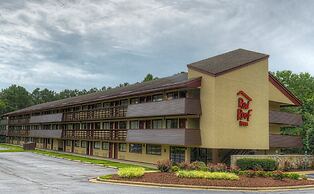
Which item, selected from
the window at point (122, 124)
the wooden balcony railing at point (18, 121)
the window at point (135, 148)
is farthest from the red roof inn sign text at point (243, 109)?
the wooden balcony railing at point (18, 121)

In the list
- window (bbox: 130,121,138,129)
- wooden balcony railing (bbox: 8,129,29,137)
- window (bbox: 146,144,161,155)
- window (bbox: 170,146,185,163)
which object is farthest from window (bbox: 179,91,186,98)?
wooden balcony railing (bbox: 8,129,29,137)

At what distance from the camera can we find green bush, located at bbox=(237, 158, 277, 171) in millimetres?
36500

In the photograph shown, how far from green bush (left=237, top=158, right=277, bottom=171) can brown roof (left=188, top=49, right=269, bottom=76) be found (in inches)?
340

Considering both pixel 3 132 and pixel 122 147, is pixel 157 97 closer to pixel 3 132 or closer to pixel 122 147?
pixel 122 147

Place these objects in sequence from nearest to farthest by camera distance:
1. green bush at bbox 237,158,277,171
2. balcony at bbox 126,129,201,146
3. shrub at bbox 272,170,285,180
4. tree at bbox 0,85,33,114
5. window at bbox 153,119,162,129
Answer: shrub at bbox 272,170,285,180, green bush at bbox 237,158,277,171, balcony at bbox 126,129,201,146, window at bbox 153,119,162,129, tree at bbox 0,85,33,114

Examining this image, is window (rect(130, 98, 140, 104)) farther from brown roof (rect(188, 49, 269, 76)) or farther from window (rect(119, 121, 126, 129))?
brown roof (rect(188, 49, 269, 76))

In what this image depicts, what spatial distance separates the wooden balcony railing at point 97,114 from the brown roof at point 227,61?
13.2m

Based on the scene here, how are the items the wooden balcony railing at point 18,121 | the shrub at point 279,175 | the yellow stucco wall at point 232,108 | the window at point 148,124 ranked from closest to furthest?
the shrub at point 279,175, the yellow stucco wall at point 232,108, the window at point 148,124, the wooden balcony railing at point 18,121

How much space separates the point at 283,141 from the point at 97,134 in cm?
2675

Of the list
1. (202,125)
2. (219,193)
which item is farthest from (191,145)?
(219,193)

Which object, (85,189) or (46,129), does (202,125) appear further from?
(46,129)

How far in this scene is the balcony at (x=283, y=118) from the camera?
4533 cm

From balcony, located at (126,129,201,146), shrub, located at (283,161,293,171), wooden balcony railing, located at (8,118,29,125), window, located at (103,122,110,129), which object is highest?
wooden balcony railing, located at (8,118,29,125)

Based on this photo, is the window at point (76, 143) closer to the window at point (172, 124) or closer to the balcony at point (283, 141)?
the window at point (172, 124)
